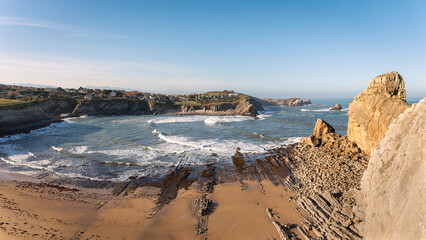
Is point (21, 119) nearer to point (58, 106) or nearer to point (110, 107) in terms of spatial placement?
point (58, 106)

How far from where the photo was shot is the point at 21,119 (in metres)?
39.1

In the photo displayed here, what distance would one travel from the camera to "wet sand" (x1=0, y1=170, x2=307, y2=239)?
10.1 meters

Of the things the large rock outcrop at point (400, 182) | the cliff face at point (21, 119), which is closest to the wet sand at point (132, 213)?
the large rock outcrop at point (400, 182)

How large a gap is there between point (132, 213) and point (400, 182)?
13.7 m

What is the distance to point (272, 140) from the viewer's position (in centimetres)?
3138

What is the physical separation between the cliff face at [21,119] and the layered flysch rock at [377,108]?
185 feet

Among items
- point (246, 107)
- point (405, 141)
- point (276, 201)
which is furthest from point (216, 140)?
point (246, 107)

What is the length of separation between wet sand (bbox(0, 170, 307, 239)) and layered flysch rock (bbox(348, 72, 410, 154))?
12.6 metres

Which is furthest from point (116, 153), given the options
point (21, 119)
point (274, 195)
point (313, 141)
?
point (21, 119)

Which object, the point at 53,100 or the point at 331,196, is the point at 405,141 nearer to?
the point at 331,196

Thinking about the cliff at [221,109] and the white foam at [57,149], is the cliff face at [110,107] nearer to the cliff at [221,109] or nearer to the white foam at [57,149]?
the cliff at [221,109]

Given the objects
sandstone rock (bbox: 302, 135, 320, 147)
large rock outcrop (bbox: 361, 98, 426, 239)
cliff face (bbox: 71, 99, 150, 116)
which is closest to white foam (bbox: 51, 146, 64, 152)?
large rock outcrop (bbox: 361, 98, 426, 239)

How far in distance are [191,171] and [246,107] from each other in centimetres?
6488

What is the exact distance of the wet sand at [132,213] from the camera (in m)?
10.1
